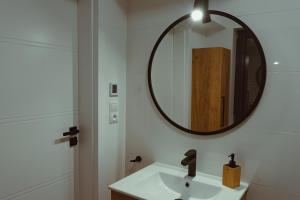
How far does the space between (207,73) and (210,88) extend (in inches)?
3.7

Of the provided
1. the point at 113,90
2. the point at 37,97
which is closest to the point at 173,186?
the point at 113,90

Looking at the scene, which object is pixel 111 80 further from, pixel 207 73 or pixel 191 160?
pixel 191 160

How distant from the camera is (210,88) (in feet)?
4.83

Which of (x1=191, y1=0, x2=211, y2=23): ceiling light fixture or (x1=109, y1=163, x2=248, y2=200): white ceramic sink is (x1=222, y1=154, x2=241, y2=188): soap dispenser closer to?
(x1=109, y1=163, x2=248, y2=200): white ceramic sink

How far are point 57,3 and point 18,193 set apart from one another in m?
1.19

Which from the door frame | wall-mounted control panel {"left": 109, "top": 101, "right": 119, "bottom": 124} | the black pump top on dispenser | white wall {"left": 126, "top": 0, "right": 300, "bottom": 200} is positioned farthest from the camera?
wall-mounted control panel {"left": 109, "top": 101, "right": 119, "bottom": 124}

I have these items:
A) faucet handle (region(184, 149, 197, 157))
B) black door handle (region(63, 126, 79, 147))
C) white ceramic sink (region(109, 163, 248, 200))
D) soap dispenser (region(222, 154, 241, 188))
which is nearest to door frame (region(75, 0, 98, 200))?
black door handle (region(63, 126, 79, 147))

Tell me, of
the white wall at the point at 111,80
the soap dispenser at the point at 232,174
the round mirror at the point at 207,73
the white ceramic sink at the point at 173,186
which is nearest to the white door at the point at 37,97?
the white wall at the point at 111,80

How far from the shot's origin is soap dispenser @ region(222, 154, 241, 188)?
1.32 m

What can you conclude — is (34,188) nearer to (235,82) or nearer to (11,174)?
(11,174)

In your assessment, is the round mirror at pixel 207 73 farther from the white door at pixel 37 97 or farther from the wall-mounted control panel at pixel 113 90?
the white door at pixel 37 97

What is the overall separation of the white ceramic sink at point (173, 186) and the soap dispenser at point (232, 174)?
0.09 feet

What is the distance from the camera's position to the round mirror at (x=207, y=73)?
4.43 feet

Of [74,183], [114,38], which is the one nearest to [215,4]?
[114,38]
